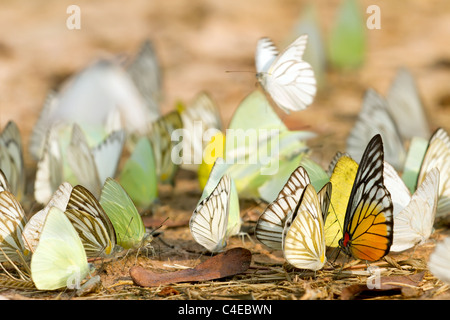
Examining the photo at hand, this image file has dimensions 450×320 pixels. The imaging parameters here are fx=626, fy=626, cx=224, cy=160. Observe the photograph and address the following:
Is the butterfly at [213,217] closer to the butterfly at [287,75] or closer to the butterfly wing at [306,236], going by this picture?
the butterfly wing at [306,236]

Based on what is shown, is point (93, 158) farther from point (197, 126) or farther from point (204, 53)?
point (204, 53)

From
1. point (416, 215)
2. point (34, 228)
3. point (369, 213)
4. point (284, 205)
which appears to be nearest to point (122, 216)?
point (34, 228)

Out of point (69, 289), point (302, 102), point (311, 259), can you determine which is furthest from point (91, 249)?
point (302, 102)

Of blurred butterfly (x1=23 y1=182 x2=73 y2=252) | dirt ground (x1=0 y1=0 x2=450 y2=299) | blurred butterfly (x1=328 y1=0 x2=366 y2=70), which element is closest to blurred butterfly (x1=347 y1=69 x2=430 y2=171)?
dirt ground (x1=0 y1=0 x2=450 y2=299)

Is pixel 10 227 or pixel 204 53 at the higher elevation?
pixel 204 53

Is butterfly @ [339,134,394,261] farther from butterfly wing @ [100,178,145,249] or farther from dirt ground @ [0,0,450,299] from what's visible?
butterfly wing @ [100,178,145,249]
